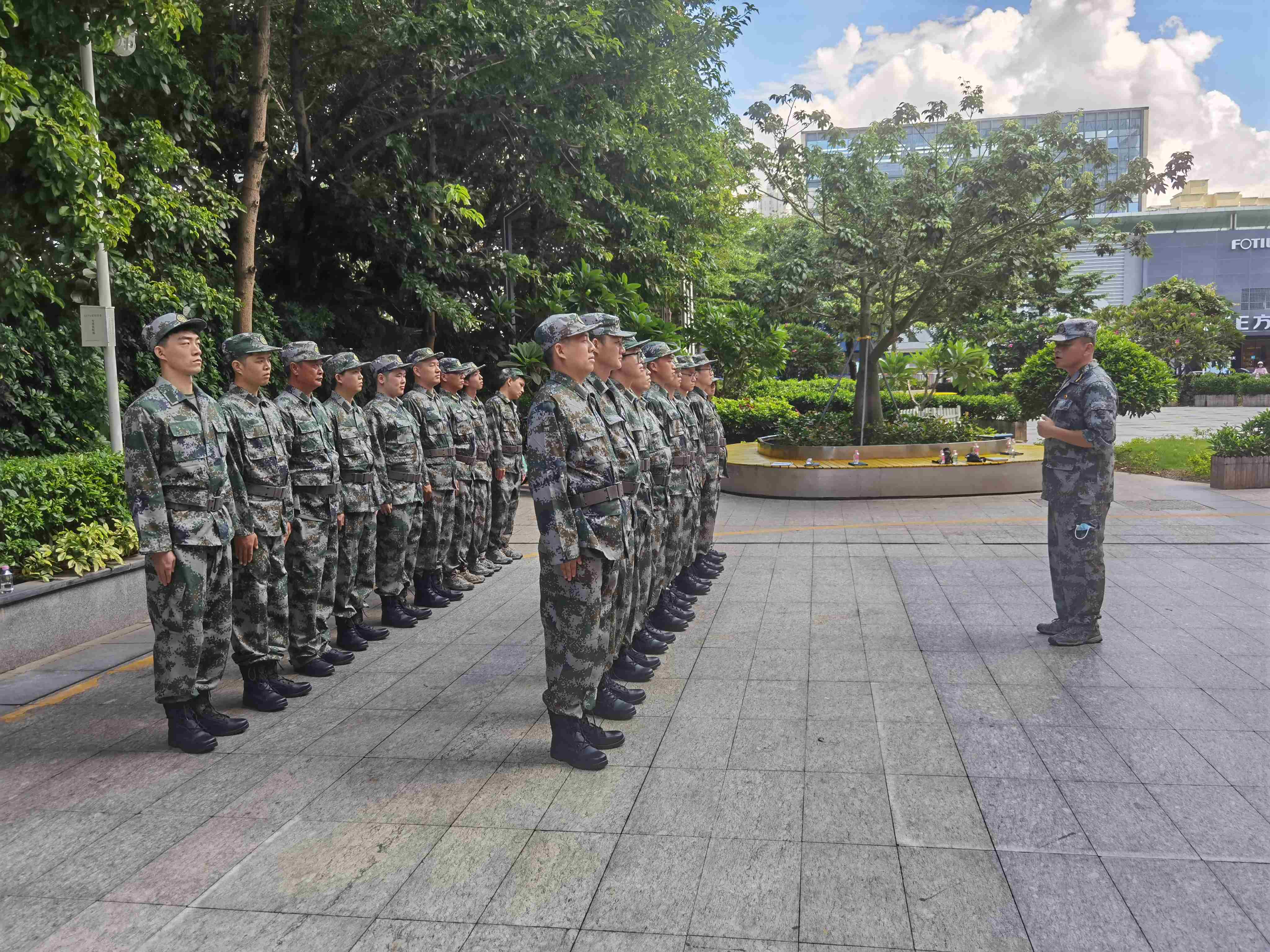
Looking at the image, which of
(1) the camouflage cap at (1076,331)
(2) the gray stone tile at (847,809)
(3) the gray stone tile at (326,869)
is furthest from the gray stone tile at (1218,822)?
(1) the camouflage cap at (1076,331)

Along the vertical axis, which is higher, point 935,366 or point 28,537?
point 935,366

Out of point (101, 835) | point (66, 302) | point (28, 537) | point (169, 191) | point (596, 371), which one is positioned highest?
point (169, 191)

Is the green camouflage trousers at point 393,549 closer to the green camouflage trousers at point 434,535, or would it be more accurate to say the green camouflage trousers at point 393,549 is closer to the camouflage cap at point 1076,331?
the green camouflage trousers at point 434,535

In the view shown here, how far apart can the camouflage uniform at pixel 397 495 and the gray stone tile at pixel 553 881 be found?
3.81 meters

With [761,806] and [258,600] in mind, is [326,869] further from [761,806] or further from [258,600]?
[258,600]

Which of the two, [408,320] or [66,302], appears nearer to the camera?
[66,302]

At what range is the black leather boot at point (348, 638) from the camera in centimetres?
631

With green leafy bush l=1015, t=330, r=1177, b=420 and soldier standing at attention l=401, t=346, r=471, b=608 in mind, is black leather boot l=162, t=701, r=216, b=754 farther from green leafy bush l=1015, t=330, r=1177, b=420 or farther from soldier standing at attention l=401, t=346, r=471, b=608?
green leafy bush l=1015, t=330, r=1177, b=420

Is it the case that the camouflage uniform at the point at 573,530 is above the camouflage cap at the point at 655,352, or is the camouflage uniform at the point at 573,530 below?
below

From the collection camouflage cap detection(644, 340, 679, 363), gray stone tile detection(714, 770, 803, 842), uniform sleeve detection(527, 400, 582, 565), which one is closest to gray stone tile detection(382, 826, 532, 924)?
gray stone tile detection(714, 770, 803, 842)

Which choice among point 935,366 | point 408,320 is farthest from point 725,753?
point 935,366

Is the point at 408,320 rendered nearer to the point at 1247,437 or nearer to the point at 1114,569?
the point at 1114,569

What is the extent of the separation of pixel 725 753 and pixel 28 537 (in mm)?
5207

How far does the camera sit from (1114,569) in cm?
814
